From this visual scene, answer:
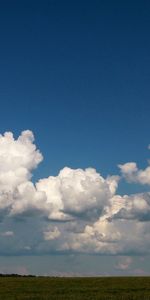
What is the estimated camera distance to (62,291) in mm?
72312

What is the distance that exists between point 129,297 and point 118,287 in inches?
646

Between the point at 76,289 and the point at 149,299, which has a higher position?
the point at 76,289

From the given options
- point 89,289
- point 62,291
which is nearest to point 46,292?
point 62,291

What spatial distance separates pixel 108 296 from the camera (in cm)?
6338

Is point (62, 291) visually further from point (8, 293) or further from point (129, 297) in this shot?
point (129, 297)

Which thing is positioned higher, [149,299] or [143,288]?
[143,288]

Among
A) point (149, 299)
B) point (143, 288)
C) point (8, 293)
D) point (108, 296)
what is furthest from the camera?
point (143, 288)

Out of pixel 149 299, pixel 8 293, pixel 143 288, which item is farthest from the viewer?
pixel 143 288

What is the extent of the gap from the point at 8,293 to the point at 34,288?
26.8ft

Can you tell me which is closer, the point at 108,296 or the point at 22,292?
the point at 108,296

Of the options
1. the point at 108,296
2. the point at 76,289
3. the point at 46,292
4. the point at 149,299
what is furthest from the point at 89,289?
the point at 149,299

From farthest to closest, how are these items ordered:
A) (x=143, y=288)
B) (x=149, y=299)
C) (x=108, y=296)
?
(x=143, y=288) → (x=108, y=296) → (x=149, y=299)

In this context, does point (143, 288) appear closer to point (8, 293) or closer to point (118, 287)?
point (118, 287)

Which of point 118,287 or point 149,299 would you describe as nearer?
point 149,299
